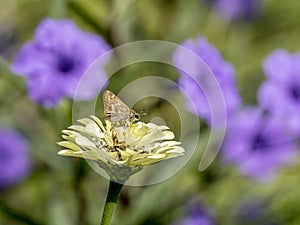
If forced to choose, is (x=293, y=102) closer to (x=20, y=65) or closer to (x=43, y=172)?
(x=20, y=65)

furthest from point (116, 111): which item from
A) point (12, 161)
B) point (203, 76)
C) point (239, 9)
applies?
point (239, 9)

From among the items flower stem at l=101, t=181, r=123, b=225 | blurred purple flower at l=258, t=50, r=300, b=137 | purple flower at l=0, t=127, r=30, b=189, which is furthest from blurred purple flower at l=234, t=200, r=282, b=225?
flower stem at l=101, t=181, r=123, b=225

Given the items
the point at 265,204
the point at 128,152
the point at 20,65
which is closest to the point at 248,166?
the point at 265,204

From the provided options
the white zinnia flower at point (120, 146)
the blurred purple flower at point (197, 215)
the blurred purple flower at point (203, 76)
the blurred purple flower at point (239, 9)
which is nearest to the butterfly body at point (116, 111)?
the white zinnia flower at point (120, 146)

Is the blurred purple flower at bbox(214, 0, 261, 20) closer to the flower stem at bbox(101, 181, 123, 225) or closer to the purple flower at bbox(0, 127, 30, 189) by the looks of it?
the purple flower at bbox(0, 127, 30, 189)

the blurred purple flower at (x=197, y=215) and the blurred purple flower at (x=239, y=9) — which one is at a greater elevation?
the blurred purple flower at (x=239, y=9)

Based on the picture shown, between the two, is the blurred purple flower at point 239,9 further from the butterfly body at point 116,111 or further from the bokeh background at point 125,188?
the butterfly body at point 116,111

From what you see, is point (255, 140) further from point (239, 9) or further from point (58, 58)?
point (239, 9)
